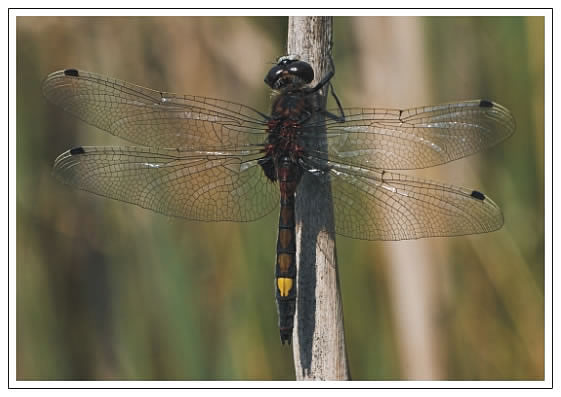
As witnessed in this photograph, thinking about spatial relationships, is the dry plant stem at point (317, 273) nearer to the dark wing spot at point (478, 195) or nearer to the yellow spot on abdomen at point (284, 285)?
the yellow spot on abdomen at point (284, 285)

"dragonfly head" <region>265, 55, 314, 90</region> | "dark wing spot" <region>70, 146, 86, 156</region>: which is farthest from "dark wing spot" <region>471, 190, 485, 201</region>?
"dark wing spot" <region>70, 146, 86, 156</region>

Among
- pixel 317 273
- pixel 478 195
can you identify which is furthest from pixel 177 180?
pixel 478 195

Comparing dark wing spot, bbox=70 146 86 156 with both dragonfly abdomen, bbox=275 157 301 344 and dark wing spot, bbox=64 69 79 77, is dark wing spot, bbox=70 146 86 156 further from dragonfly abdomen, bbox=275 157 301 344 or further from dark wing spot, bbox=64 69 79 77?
dragonfly abdomen, bbox=275 157 301 344

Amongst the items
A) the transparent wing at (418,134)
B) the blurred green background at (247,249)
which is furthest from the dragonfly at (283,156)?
the blurred green background at (247,249)

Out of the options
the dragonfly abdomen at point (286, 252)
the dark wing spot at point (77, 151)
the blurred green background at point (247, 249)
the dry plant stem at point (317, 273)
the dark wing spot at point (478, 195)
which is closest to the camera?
the dry plant stem at point (317, 273)
